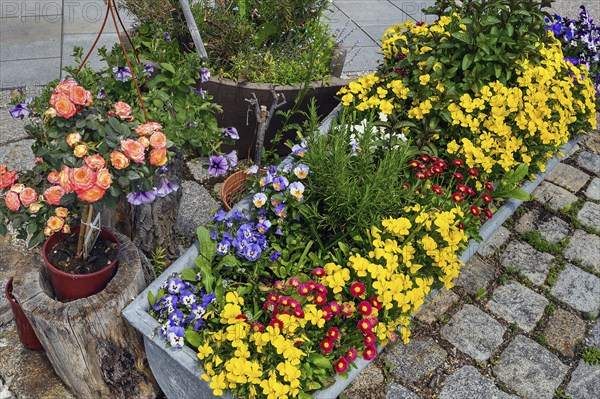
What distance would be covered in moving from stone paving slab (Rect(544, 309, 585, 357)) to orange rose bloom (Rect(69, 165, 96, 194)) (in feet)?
8.20

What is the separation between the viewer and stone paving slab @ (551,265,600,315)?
336 cm

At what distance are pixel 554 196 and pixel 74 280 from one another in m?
3.17

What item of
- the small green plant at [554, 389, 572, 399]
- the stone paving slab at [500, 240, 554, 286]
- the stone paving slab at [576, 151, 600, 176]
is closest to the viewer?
the small green plant at [554, 389, 572, 399]

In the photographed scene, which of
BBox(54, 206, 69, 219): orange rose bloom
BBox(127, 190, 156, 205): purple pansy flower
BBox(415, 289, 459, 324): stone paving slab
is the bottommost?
BBox(415, 289, 459, 324): stone paving slab

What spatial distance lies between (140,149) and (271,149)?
6.16 ft

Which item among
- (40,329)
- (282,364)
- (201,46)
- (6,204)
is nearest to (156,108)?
(201,46)

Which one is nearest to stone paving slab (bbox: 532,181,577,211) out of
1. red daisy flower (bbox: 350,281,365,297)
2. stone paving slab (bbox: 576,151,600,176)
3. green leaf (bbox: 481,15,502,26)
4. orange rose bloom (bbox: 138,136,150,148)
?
stone paving slab (bbox: 576,151,600,176)

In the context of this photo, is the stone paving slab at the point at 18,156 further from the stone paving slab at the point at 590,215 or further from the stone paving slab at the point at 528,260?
the stone paving slab at the point at 590,215

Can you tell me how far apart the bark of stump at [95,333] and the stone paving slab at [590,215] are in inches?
114

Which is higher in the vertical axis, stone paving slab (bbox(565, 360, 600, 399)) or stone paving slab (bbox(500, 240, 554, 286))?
stone paving slab (bbox(500, 240, 554, 286))

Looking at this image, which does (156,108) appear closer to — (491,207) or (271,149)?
(271,149)

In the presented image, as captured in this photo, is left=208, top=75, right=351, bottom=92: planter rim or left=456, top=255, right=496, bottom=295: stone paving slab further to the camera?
left=208, top=75, right=351, bottom=92: planter rim

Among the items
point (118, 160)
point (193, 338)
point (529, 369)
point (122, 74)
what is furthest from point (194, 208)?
point (529, 369)

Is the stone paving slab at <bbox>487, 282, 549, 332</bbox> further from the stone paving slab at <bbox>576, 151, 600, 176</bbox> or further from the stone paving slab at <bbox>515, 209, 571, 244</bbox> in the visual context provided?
the stone paving slab at <bbox>576, 151, 600, 176</bbox>
